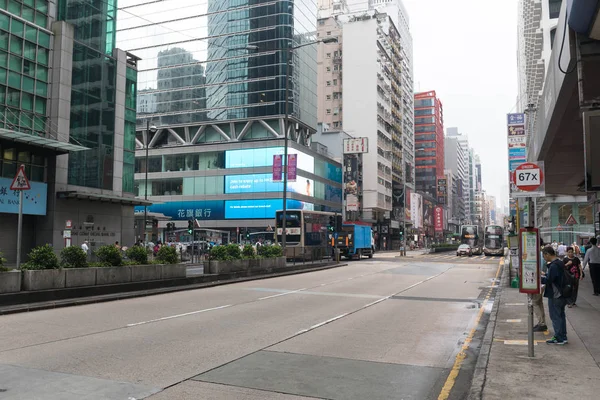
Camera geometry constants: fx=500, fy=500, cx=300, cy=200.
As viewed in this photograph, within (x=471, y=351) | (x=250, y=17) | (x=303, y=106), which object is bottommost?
(x=471, y=351)

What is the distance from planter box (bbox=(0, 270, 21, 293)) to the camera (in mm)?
12562

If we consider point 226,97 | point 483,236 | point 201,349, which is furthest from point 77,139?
point 483,236

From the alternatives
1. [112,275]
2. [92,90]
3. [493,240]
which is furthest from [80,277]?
[493,240]

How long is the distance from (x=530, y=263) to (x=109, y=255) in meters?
12.9

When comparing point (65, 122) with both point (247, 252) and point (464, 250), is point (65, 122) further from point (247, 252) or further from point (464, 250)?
point (464, 250)

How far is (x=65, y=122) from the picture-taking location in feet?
104

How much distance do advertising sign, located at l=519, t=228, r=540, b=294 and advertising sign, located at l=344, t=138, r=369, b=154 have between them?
254 ft

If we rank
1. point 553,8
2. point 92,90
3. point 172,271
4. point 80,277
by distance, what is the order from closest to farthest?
point 80,277
point 172,271
point 92,90
point 553,8

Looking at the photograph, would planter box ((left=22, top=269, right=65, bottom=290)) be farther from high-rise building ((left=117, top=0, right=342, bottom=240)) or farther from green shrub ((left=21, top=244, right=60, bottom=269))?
high-rise building ((left=117, top=0, right=342, bottom=240))

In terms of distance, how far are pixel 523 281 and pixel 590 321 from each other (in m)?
4.95

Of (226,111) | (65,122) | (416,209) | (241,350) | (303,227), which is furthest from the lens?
(416,209)

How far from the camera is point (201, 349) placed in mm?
8258

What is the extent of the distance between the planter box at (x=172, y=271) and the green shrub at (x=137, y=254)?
75cm

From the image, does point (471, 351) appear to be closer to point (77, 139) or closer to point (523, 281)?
point (523, 281)
